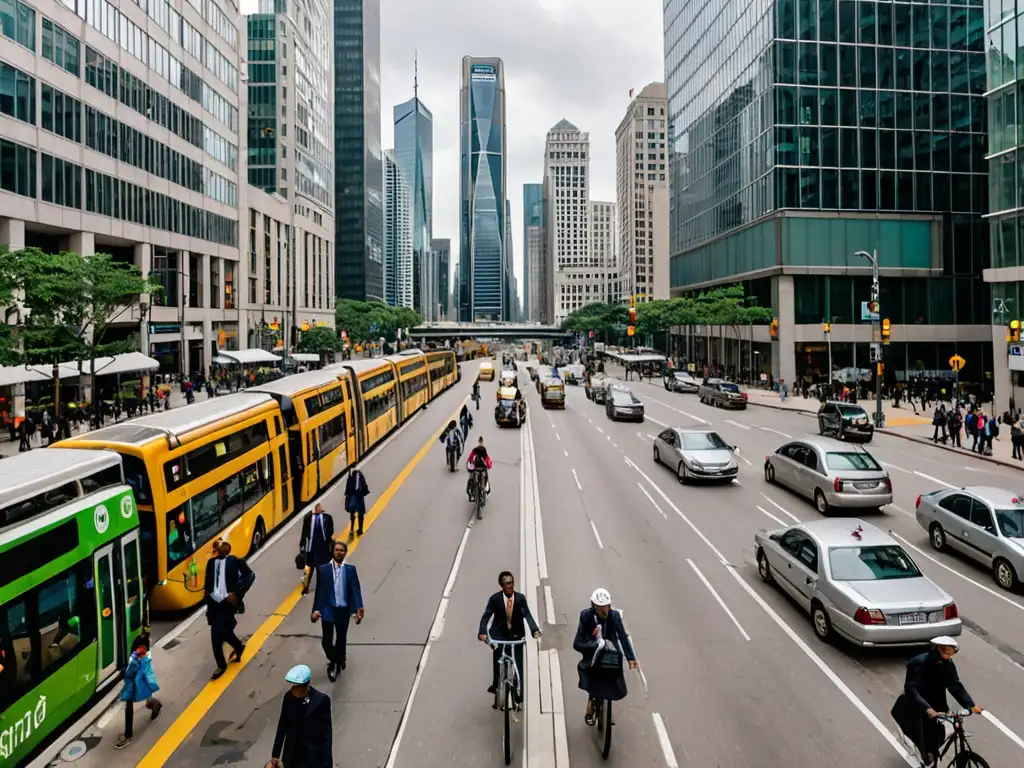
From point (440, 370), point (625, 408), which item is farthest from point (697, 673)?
point (440, 370)

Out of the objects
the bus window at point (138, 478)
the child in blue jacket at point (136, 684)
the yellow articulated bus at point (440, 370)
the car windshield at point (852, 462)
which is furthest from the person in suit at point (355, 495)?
the yellow articulated bus at point (440, 370)

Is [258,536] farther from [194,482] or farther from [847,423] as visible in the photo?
[847,423]

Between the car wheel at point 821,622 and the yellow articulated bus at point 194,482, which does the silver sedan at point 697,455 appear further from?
the yellow articulated bus at point 194,482

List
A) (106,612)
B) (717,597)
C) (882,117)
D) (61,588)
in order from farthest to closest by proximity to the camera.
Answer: (882,117), (717,597), (106,612), (61,588)

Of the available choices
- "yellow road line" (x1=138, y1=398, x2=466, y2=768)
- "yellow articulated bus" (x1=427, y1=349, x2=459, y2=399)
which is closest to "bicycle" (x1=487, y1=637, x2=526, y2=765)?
"yellow road line" (x1=138, y1=398, x2=466, y2=768)

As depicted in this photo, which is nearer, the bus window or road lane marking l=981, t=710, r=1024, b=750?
road lane marking l=981, t=710, r=1024, b=750

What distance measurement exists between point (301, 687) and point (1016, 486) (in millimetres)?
24250

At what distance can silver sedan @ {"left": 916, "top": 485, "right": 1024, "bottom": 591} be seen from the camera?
1292cm

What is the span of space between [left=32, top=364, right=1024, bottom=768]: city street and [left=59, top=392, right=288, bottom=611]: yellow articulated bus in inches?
33.2

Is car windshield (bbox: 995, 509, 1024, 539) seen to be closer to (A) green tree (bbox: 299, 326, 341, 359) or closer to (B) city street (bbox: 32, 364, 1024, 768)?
(B) city street (bbox: 32, 364, 1024, 768)

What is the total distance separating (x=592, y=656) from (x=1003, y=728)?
477cm

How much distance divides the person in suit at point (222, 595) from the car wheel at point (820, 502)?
14.2 meters

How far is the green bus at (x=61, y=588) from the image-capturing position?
725 cm

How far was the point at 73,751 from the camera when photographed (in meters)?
7.79
